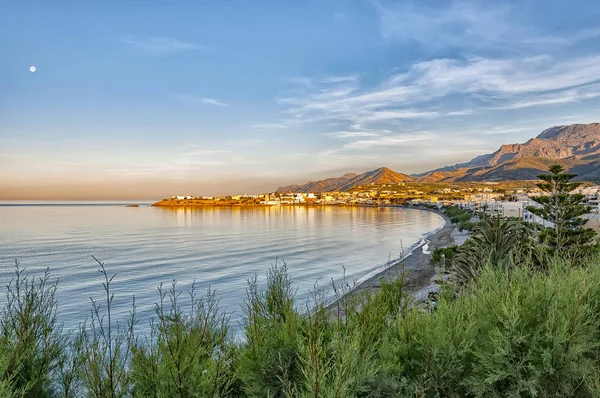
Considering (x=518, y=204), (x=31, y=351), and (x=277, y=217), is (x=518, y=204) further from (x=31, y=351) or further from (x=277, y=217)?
(x=277, y=217)

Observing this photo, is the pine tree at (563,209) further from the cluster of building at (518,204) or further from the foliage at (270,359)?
the foliage at (270,359)

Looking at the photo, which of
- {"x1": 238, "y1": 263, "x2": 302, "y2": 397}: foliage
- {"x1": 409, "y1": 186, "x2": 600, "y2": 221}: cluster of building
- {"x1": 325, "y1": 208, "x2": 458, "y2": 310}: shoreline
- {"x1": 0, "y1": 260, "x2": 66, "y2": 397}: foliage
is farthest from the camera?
{"x1": 409, "y1": 186, "x2": 600, "y2": 221}: cluster of building

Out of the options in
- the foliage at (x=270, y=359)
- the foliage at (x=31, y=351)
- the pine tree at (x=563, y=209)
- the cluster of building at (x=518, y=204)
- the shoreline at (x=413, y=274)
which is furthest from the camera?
the cluster of building at (x=518, y=204)

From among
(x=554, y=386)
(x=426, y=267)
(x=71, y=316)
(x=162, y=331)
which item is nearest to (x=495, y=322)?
(x=554, y=386)

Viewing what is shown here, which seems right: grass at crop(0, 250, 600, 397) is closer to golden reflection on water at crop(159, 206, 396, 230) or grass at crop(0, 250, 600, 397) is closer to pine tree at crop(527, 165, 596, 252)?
pine tree at crop(527, 165, 596, 252)

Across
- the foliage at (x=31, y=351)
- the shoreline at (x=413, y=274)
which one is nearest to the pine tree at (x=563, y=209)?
the shoreline at (x=413, y=274)

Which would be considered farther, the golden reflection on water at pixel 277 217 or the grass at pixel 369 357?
the golden reflection on water at pixel 277 217

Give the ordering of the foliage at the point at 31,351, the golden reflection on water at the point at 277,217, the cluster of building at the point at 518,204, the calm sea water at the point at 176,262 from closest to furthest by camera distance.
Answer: the foliage at the point at 31,351, the calm sea water at the point at 176,262, the cluster of building at the point at 518,204, the golden reflection on water at the point at 277,217

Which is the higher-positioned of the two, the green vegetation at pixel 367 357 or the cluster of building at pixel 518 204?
the green vegetation at pixel 367 357

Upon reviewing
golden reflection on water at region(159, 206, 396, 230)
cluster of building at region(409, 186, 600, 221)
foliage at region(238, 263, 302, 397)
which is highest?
foliage at region(238, 263, 302, 397)

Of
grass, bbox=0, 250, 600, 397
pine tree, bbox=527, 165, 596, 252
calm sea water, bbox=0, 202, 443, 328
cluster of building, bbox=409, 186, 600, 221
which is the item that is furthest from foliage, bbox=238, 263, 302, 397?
pine tree, bbox=527, 165, 596, 252

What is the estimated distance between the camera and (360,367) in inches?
145

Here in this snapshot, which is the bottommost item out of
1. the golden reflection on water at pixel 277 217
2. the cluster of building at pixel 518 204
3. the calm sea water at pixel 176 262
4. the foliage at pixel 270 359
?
the golden reflection on water at pixel 277 217

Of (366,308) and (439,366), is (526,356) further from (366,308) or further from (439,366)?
(366,308)
